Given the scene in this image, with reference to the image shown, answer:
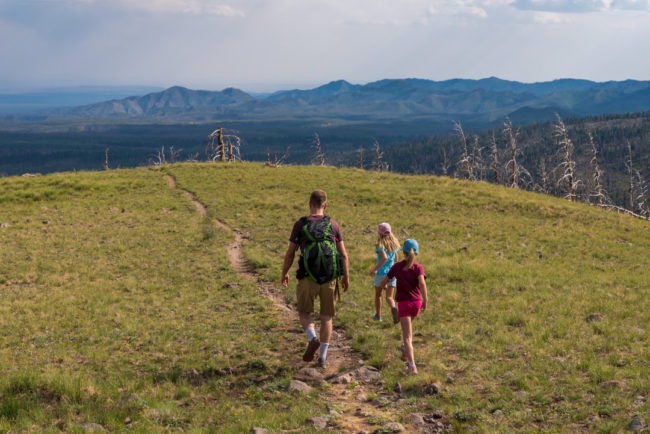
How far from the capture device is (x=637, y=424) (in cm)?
638

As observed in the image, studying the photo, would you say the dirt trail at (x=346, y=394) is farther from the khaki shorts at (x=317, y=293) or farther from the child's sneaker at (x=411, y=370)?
the khaki shorts at (x=317, y=293)

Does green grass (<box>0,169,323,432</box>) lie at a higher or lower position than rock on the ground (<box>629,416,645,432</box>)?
lower

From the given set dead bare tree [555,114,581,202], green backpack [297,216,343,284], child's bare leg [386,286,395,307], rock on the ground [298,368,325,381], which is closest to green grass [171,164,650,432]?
child's bare leg [386,286,395,307]

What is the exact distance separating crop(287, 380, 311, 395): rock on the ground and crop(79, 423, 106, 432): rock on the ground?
3054 millimetres

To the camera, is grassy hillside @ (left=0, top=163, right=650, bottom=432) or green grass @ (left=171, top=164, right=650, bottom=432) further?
green grass @ (left=171, top=164, right=650, bottom=432)

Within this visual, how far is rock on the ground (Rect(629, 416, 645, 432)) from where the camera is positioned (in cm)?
629

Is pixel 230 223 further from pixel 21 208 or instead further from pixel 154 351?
pixel 154 351

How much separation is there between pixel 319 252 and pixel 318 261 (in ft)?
0.58

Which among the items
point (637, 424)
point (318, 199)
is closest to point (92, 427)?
point (318, 199)

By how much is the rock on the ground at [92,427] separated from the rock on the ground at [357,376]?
13.0 ft

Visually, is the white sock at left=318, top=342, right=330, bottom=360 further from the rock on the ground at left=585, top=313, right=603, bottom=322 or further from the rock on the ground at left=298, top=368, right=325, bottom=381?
the rock on the ground at left=585, top=313, right=603, bottom=322

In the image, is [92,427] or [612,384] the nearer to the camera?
[92,427]

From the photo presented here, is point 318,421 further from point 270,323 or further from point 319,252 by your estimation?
point 270,323

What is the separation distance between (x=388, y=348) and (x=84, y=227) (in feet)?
60.1
